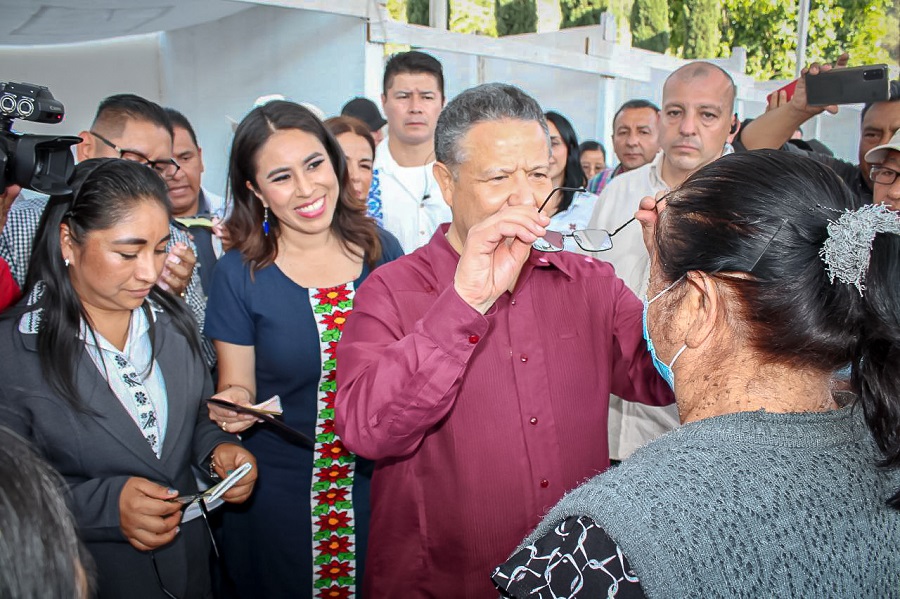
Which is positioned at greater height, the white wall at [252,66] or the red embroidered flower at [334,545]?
the white wall at [252,66]

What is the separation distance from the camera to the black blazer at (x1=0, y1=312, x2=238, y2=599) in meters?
1.89

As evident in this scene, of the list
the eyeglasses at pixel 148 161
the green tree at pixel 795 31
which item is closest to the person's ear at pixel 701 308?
the eyeglasses at pixel 148 161

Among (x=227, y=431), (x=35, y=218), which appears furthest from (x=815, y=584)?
(x=35, y=218)

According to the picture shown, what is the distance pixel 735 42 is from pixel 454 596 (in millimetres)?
20335

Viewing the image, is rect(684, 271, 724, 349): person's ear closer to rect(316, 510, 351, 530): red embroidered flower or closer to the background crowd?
the background crowd

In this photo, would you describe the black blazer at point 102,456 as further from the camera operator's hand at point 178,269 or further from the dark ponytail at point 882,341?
the dark ponytail at point 882,341

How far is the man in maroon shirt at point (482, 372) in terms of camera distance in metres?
1.54

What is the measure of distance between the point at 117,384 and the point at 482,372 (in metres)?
1.09

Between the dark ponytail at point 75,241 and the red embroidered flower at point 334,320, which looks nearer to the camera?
the dark ponytail at point 75,241

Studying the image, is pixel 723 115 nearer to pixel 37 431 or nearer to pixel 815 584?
pixel 815 584

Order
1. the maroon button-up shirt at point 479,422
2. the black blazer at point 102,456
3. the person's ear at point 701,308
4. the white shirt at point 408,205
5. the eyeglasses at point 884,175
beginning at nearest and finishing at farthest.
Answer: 1. the person's ear at point 701,308
2. the maroon button-up shirt at point 479,422
3. the black blazer at point 102,456
4. the eyeglasses at point 884,175
5. the white shirt at point 408,205

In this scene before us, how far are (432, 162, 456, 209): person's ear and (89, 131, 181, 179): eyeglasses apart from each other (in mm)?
1550

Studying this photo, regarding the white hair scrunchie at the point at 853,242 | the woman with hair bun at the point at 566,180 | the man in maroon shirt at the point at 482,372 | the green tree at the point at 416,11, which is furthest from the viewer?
the green tree at the point at 416,11

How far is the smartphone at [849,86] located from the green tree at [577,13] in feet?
40.5
